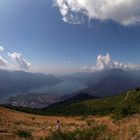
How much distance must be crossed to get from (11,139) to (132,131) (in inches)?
204

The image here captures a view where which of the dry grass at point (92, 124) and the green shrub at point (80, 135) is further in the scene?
the dry grass at point (92, 124)

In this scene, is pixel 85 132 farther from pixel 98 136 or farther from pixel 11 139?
pixel 11 139

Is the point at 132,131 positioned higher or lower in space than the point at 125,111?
lower

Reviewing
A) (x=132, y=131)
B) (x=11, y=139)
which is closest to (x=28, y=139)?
(x=11, y=139)

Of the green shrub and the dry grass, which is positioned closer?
the green shrub

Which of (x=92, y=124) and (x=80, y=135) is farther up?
(x=92, y=124)

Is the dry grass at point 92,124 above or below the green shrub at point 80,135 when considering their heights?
above

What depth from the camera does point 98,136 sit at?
12320 mm

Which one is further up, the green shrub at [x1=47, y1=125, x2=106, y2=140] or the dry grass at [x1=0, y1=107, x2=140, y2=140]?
the dry grass at [x1=0, y1=107, x2=140, y2=140]

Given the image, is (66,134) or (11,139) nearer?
(66,134)

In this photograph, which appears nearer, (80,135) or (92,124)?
(80,135)

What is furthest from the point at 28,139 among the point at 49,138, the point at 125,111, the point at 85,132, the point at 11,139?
the point at 125,111

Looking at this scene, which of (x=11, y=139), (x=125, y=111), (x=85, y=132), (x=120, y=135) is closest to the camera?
(x=85, y=132)

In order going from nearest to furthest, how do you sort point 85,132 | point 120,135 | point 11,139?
point 85,132
point 120,135
point 11,139
